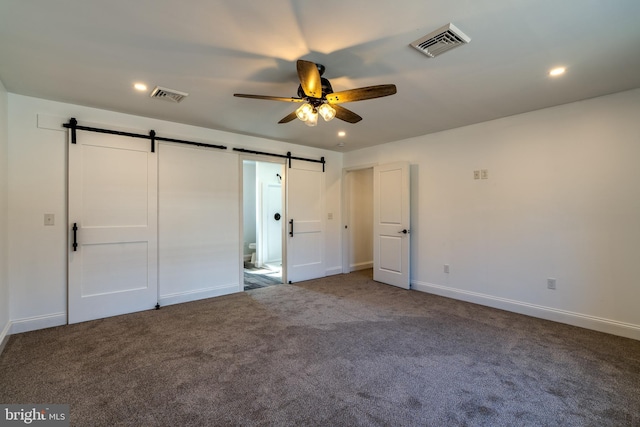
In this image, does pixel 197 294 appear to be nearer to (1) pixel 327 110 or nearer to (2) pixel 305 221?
(2) pixel 305 221

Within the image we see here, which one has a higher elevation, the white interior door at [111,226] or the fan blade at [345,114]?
the fan blade at [345,114]

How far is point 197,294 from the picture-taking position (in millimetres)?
4094

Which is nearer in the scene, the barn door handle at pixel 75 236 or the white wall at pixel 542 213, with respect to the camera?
the white wall at pixel 542 213

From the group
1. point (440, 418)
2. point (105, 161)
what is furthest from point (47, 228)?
point (440, 418)

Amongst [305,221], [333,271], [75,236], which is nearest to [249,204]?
[305,221]

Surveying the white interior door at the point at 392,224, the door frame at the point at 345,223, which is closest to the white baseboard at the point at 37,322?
the door frame at the point at 345,223

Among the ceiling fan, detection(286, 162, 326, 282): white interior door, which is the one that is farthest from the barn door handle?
detection(286, 162, 326, 282): white interior door

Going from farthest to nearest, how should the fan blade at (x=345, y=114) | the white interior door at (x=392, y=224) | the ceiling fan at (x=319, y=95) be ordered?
the white interior door at (x=392, y=224) < the fan blade at (x=345, y=114) < the ceiling fan at (x=319, y=95)

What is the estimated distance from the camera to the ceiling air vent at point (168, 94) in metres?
2.82

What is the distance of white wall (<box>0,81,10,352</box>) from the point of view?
2.70 m

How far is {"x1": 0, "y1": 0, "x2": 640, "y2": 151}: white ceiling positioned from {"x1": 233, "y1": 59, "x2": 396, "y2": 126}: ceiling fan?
0.76 ft

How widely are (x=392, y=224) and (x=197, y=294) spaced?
11.0 ft

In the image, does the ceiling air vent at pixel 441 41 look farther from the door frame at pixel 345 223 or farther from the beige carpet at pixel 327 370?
the door frame at pixel 345 223

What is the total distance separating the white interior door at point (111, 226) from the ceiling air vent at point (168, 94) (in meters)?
0.97
